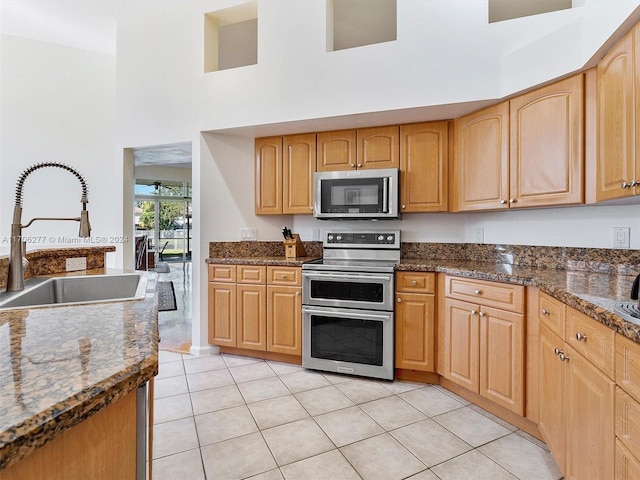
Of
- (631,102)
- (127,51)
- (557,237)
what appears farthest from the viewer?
(127,51)

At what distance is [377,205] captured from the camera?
9.44 ft

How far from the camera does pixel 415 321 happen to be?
2553mm

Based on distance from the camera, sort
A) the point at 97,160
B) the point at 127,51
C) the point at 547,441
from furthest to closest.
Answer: the point at 97,160 < the point at 127,51 < the point at 547,441

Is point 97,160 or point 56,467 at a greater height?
point 97,160

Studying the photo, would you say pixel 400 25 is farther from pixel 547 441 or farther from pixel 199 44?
pixel 547 441

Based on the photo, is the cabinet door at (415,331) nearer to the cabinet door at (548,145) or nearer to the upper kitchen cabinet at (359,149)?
the cabinet door at (548,145)

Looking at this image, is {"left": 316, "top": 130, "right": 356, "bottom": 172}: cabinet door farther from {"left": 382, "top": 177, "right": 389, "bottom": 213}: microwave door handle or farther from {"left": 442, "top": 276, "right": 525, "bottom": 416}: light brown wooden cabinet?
{"left": 442, "top": 276, "right": 525, "bottom": 416}: light brown wooden cabinet

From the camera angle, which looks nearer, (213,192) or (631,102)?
(631,102)

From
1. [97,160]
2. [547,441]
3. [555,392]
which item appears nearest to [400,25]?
[555,392]

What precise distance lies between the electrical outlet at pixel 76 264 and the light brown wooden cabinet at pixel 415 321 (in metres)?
2.10

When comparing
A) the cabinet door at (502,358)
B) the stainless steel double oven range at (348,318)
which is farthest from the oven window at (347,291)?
the cabinet door at (502,358)

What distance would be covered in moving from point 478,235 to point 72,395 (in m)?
2.94

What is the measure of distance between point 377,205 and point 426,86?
3.11 feet

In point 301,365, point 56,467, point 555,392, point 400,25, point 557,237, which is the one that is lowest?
point 301,365
